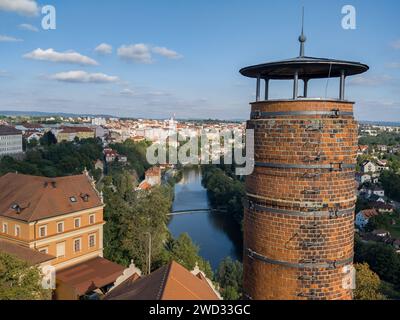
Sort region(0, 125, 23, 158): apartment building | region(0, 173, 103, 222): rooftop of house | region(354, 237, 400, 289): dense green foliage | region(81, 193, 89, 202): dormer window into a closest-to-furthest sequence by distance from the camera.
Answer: region(0, 173, 103, 222): rooftop of house < region(81, 193, 89, 202): dormer window < region(354, 237, 400, 289): dense green foliage < region(0, 125, 23, 158): apartment building

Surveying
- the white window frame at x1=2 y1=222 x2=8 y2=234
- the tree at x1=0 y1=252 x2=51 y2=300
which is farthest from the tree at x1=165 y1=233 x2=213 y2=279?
the tree at x1=0 y1=252 x2=51 y2=300

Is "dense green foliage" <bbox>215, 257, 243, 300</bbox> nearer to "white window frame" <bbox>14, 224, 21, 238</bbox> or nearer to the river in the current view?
the river

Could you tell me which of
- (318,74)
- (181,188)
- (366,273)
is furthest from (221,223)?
(318,74)

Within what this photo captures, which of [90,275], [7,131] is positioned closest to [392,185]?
[90,275]

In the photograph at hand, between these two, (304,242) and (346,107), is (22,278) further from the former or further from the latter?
(346,107)

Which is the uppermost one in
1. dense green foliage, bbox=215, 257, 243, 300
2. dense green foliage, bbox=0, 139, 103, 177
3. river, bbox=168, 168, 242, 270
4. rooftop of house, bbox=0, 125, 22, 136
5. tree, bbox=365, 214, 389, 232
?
rooftop of house, bbox=0, 125, 22, 136

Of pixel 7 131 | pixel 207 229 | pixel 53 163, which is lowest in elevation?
pixel 207 229

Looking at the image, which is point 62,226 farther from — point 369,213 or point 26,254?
point 369,213
